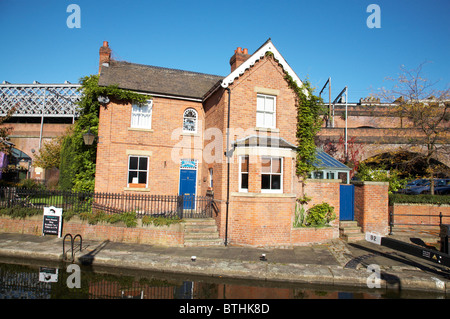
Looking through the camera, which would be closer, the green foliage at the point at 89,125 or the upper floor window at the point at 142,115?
the green foliage at the point at 89,125

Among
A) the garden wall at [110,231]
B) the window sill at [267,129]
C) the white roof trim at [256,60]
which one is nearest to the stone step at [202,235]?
the garden wall at [110,231]

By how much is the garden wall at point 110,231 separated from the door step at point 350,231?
7.55 m

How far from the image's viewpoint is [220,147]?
40.8ft

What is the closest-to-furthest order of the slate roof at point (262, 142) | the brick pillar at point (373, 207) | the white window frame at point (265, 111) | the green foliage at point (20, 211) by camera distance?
the slate roof at point (262, 142), the green foliage at point (20, 211), the brick pillar at point (373, 207), the white window frame at point (265, 111)

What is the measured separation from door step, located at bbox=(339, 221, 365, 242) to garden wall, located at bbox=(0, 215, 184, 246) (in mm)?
7553

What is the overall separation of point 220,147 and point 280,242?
5033mm

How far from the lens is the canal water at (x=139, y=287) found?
672 centimetres

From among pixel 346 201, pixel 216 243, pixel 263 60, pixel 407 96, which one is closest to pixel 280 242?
pixel 216 243

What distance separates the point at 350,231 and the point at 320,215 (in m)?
1.79

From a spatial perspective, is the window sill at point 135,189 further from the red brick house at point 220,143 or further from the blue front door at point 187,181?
the blue front door at point 187,181

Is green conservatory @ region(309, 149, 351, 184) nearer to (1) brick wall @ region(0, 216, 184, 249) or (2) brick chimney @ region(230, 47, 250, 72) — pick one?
(2) brick chimney @ region(230, 47, 250, 72)

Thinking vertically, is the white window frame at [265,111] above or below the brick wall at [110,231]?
above

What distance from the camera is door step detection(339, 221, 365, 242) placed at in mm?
12219

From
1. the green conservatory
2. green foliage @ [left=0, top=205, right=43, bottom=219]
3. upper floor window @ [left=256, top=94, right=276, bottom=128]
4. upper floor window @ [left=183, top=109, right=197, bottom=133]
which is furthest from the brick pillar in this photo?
green foliage @ [left=0, top=205, right=43, bottom=219]
